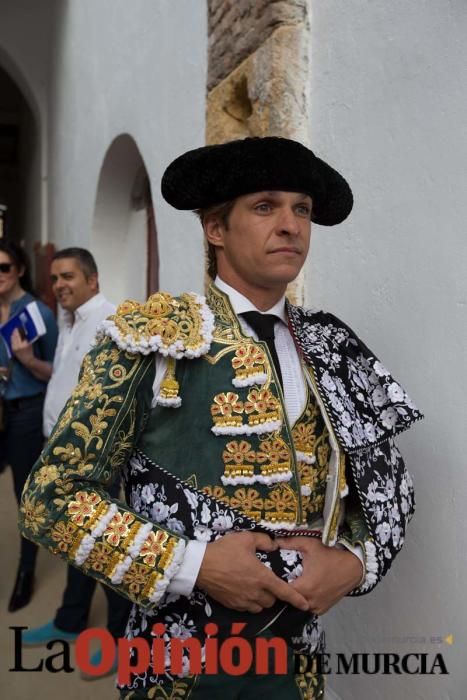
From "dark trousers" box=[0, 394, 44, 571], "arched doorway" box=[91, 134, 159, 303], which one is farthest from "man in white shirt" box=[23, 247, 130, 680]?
"arched doorway" box=[91, 134, 159, 303]

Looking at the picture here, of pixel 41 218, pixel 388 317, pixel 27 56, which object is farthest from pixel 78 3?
pixel 388 317

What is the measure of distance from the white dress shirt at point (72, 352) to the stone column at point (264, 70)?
87 cm

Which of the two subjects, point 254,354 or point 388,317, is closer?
point 254,354

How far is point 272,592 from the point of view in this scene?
124cm

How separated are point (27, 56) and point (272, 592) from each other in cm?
892

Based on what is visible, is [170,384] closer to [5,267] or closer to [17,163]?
[5,267]

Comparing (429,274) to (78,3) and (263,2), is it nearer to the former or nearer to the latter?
(263,2)

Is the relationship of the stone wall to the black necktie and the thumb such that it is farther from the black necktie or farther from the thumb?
the thumb

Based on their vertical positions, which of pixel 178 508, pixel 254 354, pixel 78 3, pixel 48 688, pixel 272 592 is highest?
pixel 78 3

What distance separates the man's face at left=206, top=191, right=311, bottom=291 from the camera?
133cm

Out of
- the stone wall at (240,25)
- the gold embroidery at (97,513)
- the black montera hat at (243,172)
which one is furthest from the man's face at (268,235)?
the stone wall at (240,25)

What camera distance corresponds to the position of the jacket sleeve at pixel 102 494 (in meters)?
1.18

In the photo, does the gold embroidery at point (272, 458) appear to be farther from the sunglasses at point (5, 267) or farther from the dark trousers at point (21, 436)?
the sunglasses at point (5, 267)

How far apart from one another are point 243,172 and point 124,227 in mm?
4970
